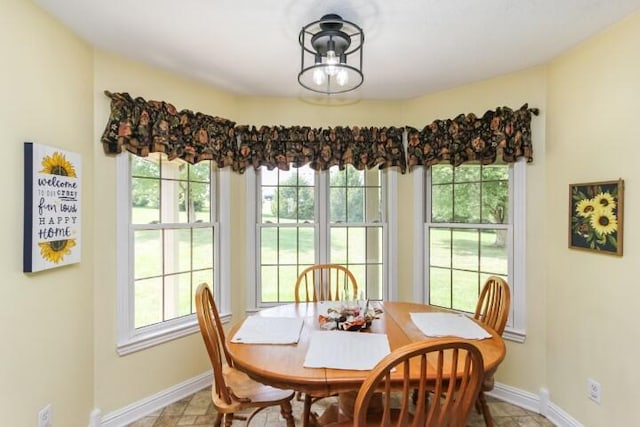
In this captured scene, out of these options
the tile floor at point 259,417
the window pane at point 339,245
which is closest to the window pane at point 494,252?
the tile floor at point 259,417

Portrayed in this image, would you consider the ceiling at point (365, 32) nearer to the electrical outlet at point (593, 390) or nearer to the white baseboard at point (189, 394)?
the electrical outlet at point (593, 390)

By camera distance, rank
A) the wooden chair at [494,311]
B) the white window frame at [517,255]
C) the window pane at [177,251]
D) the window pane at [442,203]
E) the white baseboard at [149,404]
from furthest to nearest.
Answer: the window pane at [442,203] → the window pane at [177,251] → the white window frame at [517,255] → the white baseboard at [149,404] → the wooden chair at [494,311]

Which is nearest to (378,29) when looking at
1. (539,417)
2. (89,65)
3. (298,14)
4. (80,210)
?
(298,14)

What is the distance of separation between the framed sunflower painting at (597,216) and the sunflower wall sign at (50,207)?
9.97 feet

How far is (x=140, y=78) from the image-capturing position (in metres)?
2.41

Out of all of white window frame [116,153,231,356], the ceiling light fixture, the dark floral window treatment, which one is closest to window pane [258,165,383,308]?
the dark floral window treatment

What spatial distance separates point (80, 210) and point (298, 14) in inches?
66.0

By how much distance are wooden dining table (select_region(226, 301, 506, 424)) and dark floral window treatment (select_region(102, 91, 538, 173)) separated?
1.31 meters

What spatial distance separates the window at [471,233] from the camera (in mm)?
2615

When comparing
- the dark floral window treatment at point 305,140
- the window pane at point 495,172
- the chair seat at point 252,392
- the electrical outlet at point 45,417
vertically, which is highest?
the dark floral window treatment at point 305,140

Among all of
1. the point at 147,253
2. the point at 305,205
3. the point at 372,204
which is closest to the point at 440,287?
the point at 372,204

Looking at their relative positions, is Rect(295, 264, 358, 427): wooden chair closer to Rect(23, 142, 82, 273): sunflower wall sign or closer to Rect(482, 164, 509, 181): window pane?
Rect(482, 164, 509, 181): window pane

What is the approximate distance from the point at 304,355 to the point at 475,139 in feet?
6.78

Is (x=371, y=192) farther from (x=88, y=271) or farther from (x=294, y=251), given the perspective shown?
(x=88, y=271)
